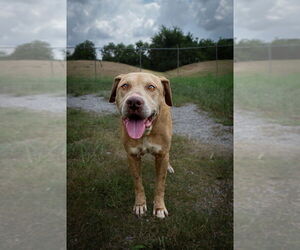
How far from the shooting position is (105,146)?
215 centimetres

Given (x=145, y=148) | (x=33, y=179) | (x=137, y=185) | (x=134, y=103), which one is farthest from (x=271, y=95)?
(x=33, y=179)

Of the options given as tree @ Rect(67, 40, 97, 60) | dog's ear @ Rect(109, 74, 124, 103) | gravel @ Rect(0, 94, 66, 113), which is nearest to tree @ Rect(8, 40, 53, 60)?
gravel @ Rect(0, 94, 66, 113)

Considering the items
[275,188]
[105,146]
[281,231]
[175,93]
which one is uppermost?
[175,93]

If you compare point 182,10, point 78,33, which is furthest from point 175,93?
point 78,33

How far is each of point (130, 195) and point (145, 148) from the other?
0.29 m

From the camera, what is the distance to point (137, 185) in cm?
208

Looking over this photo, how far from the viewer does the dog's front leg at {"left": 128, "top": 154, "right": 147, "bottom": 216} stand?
200cm

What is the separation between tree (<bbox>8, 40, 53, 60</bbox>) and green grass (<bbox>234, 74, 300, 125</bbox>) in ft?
4.27

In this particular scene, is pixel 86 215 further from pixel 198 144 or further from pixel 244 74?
pixel 244 74

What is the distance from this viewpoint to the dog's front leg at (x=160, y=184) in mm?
1969

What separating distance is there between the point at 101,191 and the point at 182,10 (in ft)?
3.80

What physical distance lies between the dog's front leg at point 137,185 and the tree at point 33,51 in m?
0.93

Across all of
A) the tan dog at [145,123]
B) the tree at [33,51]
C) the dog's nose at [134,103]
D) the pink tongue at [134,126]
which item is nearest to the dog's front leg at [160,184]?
the tan dog at [145,123]

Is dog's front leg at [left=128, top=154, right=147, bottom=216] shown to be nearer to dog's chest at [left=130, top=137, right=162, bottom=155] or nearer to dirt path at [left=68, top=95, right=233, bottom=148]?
dog's chest at [left=130, top=137, right=162, bottom=155]
